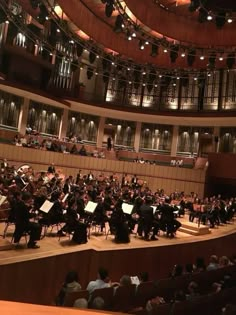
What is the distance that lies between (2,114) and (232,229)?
11537mm

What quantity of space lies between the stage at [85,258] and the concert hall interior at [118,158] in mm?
28

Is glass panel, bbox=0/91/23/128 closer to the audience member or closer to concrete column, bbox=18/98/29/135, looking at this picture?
concrete column, bbox=18/98/29/135

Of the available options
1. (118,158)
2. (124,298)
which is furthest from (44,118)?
(124,298)

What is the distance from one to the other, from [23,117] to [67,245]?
11713 mm

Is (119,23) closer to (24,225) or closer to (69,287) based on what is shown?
(24,225)

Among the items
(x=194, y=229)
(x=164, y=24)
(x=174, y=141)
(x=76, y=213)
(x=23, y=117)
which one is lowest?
(x=194, y=229)

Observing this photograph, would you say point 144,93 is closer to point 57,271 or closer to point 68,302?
point 57,271

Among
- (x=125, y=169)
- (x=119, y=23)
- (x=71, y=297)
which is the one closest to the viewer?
(x=71, y=297)

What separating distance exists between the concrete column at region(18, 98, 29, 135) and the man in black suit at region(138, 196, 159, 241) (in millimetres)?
10497

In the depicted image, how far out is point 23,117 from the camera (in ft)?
59.0

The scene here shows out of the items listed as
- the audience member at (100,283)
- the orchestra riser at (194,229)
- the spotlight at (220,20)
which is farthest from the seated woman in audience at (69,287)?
the spotlight at (220,20)

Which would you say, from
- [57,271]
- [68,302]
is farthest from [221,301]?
[57,271]

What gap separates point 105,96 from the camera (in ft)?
70.1

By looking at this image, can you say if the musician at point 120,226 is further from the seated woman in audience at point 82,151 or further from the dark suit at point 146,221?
A: the seated woman in audience at point 82,151
